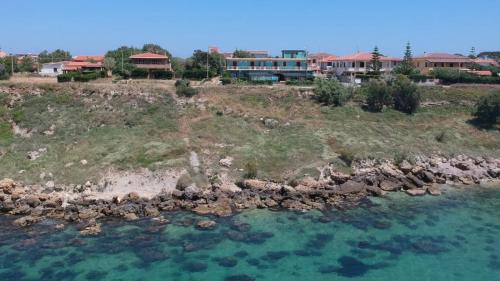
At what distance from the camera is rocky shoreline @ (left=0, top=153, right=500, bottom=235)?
4838 cm

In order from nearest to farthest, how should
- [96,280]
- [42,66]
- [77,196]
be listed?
[96,280] < [77,196] < [42,66]

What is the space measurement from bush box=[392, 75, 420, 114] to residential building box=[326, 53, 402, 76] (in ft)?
86.8

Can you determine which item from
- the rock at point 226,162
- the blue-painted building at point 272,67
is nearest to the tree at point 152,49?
the blue-painted building at point 272,67

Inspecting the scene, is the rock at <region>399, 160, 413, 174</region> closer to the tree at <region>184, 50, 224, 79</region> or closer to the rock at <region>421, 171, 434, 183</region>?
the rock at <region>421, 171, 434, 183</region>

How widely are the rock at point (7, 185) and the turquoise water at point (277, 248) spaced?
6360 millimetres

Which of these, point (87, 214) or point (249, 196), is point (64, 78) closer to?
point (87, 214)

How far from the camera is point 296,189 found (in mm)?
54469

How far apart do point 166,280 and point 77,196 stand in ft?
69.4

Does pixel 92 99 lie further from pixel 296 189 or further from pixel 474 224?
pixel 474 224

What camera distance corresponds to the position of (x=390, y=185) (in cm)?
5722

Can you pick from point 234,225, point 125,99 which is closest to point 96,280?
point 234,225

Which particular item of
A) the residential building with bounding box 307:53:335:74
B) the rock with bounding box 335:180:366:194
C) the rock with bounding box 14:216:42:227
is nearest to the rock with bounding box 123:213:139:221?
the rock with bounding box 14:216:42:227


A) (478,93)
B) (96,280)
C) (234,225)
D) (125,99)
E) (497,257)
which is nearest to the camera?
(96,280)

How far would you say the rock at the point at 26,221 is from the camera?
Answer: 4556 cm
